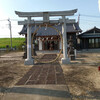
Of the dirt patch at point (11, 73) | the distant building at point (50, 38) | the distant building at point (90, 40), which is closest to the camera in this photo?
the dirt patch at point (11, 73)

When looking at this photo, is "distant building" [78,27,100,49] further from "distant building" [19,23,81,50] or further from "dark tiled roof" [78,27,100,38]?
"distant building" [19,23,81,50]

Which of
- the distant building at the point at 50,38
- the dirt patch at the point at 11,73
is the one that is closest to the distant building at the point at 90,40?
the distant building at the point at 50,38

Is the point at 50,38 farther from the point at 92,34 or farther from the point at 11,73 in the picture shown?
the point at 11,73

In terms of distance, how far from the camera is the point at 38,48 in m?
19.1

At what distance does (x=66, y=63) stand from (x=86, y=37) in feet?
40.2

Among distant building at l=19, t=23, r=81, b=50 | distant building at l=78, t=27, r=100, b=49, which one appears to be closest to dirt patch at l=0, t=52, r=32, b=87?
distant building at l=19, t=23, r=81, b=50

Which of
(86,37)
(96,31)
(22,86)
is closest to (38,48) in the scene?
(86,37)

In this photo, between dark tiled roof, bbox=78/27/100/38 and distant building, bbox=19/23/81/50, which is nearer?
distant building, bbox=19/23/81/50

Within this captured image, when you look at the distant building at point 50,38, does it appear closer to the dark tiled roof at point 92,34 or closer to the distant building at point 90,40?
the dark tiled roof at point 92,34

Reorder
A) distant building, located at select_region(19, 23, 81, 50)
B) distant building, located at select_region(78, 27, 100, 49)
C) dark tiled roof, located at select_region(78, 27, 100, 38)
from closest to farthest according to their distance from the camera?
distant building, located at select_region(19, 23, 81, 50), dark tiled roof, located at select_region(78, 27, 100, 38), distant building, located at select_region(78, 27, 100, 49)

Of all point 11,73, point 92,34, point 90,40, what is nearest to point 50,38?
point 90,40

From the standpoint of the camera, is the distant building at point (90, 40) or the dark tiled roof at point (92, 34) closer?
the dark tiled roof at point (92, 34)

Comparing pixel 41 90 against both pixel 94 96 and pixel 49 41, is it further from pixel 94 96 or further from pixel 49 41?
pixel 49 41

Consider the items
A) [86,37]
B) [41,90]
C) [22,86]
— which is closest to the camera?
[41,90]
